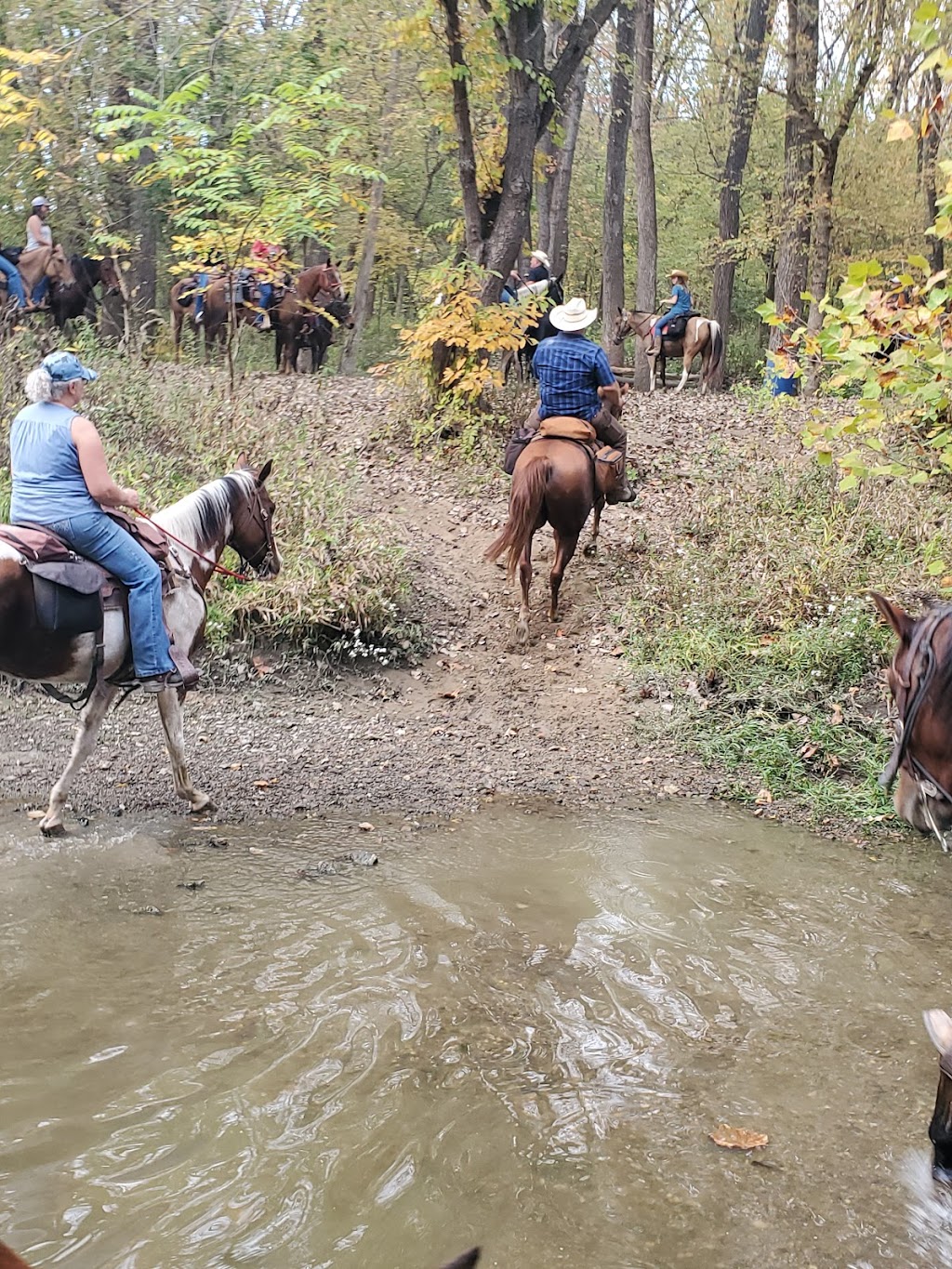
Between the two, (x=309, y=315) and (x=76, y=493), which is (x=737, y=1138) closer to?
(x=76, y=493)

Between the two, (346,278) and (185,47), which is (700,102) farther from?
(185,47)

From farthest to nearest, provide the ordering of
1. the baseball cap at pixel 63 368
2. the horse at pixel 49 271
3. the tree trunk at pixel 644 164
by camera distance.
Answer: the tree trunk at pixel 644 164, the horse at pixel 49 271, the baseball cap at pixel 63 368

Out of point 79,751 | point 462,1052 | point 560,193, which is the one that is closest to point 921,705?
point 462,1052

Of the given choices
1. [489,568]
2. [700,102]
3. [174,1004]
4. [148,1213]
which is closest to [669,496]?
[489,568]

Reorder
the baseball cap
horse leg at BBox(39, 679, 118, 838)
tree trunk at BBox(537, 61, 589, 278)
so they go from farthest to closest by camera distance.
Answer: tree trunk at BBox(537, 61, 589, 278), horse leg at BBox(39, 679, 118, 838), the baseball cap

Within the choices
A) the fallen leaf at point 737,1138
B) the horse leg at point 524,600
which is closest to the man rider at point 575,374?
the horse leg at point 524,600

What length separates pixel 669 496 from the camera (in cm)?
1183

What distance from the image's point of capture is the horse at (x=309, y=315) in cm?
1834

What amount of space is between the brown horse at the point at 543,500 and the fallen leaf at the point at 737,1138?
6273mm

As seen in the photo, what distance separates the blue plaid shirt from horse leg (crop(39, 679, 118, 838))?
5434 mm

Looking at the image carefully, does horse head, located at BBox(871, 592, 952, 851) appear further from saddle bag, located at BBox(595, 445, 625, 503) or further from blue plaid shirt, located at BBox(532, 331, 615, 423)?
blue plaid shirt, located at BBox(532, 331, 615, 423)

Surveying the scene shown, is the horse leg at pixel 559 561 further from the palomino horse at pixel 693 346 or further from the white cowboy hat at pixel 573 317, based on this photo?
the palomino horse at pixel 693 346

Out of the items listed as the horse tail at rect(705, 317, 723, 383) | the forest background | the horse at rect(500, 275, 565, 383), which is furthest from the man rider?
the horse tail at rect(705, 317, 723, 383)

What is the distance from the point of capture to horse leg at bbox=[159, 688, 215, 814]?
20.9ft
